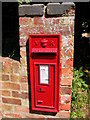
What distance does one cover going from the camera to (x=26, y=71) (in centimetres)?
277

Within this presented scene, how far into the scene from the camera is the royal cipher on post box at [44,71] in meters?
2.52

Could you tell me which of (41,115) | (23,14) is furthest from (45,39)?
(41,115)

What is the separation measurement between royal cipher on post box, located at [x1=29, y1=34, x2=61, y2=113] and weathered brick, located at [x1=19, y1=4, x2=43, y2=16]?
0.96 ft

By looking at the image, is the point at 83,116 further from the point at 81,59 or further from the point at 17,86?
the point at 81,59

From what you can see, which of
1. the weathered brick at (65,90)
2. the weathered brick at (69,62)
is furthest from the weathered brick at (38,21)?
the weathered brick at (65,90)

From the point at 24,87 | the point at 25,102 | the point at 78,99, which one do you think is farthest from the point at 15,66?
the point at 78,99

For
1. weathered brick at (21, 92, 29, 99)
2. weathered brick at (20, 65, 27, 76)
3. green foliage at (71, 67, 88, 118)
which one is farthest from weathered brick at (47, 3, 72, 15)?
green foliage at (71, 67, 88, 118)

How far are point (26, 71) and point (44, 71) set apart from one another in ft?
0.98

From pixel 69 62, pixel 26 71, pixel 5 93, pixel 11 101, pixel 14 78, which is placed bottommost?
pixel 11 101

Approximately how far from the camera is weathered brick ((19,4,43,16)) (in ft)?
8.12

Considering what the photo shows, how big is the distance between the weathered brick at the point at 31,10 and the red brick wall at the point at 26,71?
0.18 ft

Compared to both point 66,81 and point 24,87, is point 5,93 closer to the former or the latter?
point 24,87

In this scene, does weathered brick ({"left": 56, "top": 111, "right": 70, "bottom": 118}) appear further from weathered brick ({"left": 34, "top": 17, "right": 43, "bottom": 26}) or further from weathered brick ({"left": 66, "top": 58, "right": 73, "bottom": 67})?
weathered brick ({"left": 34, "top": 17, "right": 43, "bottom": 26})

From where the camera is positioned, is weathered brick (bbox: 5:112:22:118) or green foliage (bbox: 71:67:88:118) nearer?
weathered brick (bbox: 5:112:22:118)
